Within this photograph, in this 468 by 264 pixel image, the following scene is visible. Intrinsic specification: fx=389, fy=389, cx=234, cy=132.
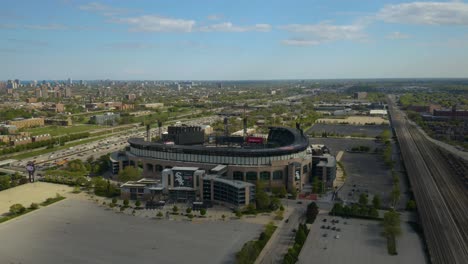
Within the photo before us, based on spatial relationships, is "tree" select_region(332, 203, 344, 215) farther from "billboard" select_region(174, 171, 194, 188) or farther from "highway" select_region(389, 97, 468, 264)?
"billboard" select_region(174, 171, 194, 188)

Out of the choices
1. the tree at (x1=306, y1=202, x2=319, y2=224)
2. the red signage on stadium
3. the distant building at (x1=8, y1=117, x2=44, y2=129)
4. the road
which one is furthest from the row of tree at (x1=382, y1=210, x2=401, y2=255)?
the distant building at (x1=8, y1=117, x2=44, y2=129)

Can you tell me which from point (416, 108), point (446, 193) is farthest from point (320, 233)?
point (416, 108)

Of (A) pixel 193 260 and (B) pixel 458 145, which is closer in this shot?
(A) pixel 193 260

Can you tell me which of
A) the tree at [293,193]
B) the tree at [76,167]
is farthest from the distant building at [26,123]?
the tree at [293,193]

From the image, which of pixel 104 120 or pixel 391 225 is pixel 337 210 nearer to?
pixel 391 225

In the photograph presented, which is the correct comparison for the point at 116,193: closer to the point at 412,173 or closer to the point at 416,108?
the point at 412,173

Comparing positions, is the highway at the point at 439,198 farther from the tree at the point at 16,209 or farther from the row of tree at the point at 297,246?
the tree at the point at 16,209
